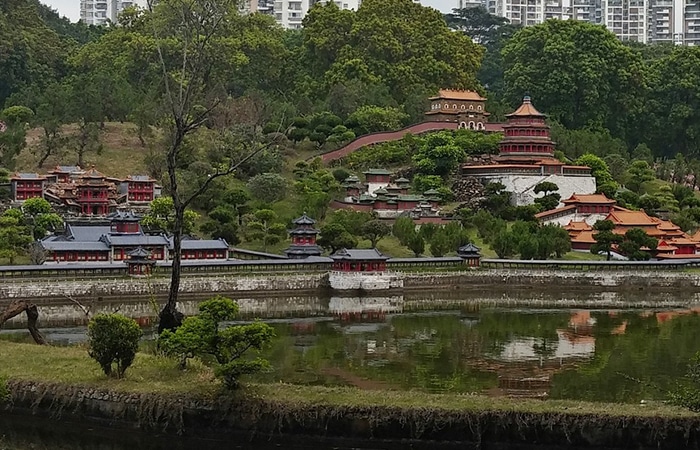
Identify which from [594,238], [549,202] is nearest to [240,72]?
[549,202]

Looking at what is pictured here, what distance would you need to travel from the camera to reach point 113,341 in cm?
2247

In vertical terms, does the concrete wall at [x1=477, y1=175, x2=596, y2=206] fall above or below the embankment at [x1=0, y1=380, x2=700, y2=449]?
above

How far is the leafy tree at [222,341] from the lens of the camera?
69.2ft

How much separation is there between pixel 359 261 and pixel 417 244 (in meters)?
5.27

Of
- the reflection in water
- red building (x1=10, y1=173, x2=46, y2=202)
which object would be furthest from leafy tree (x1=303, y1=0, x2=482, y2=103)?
the reflection in water

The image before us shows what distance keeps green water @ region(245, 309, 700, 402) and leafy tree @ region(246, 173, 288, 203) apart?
743 inches

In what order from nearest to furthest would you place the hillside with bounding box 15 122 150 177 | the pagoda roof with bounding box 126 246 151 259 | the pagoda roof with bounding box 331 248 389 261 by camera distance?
the pagoda roof with bounding box 126 246 151 259
the pagoda roof with bounding box 331 248 389 261
the hillside with bounding box 15 122 150 177

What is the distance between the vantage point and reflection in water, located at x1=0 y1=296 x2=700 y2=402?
1051 inches

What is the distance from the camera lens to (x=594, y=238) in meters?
54.1

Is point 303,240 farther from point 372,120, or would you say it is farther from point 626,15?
point 626,15

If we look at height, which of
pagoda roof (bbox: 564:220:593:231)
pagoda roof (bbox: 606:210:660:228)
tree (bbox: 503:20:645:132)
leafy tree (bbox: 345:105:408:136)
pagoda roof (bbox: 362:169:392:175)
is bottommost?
pagoda roof (bbox: 564:220:593:231)

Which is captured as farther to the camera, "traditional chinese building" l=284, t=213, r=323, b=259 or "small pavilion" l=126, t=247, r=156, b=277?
"traditional chinese building" l=284, t=213, r=323, b=259

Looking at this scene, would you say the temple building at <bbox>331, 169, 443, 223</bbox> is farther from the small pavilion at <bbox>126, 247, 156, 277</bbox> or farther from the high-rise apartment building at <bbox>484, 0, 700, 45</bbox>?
the high-rise apartment building at <bbox>484, 0, 700, 45</bbox>

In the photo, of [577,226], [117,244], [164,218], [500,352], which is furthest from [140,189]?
[500,352]
